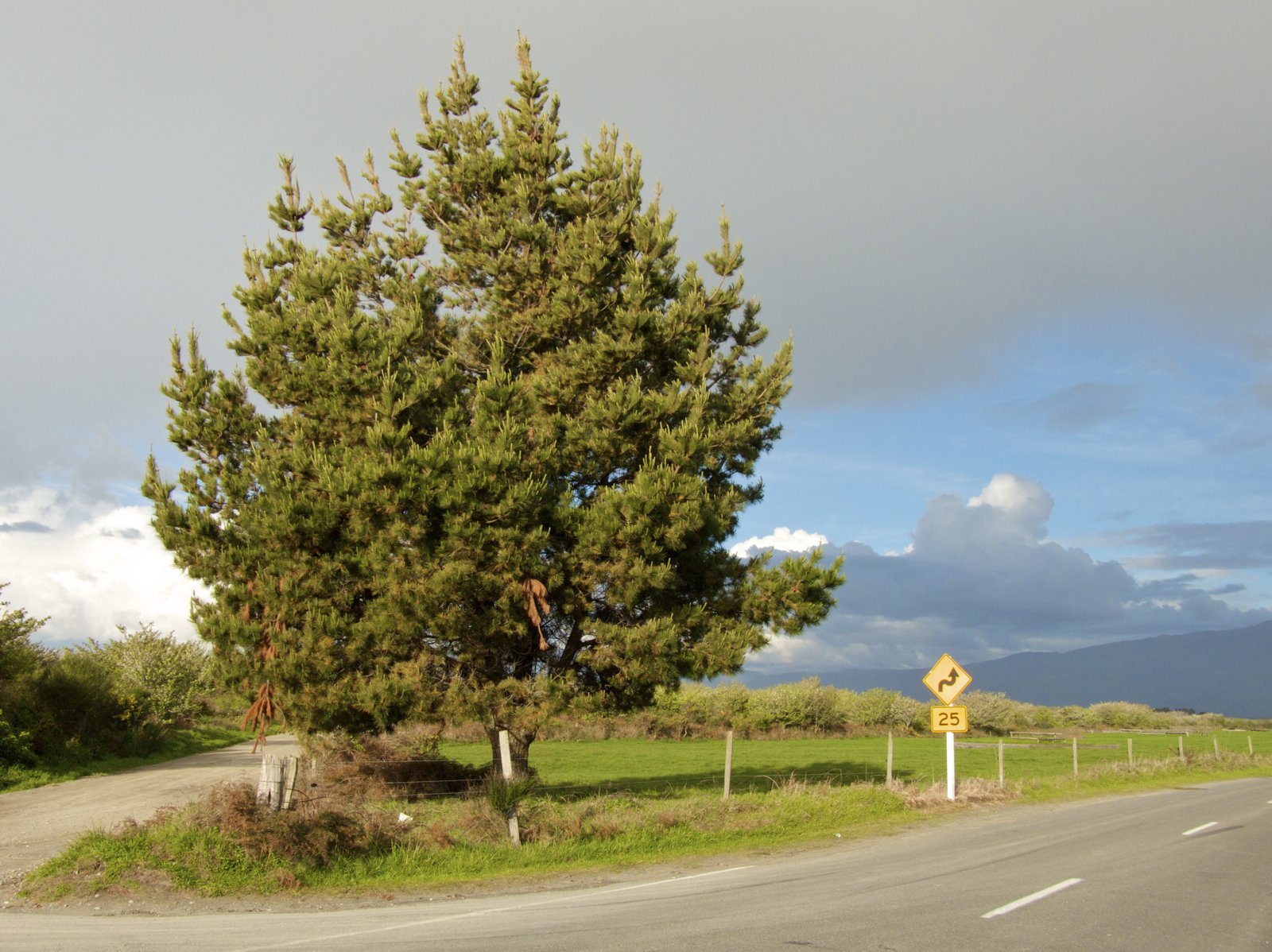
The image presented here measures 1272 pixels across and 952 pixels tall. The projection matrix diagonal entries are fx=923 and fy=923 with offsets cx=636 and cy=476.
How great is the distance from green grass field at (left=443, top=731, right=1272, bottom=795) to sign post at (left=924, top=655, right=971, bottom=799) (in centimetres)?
439

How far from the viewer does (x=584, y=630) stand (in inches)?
729

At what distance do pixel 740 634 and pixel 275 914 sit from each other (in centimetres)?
1054

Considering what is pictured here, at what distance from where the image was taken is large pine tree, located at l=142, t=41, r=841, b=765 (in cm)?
1642

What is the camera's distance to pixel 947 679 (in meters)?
21.7

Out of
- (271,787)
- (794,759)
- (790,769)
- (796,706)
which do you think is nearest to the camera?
(271,787)

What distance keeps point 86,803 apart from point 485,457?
1402cm

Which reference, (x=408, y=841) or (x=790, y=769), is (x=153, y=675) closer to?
(x=790, y=769)

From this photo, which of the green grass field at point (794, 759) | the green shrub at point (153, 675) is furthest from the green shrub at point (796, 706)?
the green shrub at point (153, 675)

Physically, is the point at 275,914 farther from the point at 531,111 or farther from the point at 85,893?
the point at 531,111

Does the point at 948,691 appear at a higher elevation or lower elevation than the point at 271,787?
higher

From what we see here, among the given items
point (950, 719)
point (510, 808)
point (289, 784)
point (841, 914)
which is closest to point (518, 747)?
point (510, 808)

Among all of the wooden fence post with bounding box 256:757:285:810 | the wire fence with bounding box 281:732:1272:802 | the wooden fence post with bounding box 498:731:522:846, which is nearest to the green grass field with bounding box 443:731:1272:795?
the wire fence with bounding box 281:732:1272:802

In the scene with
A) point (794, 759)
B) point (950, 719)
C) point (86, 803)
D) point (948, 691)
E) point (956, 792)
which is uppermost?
point (948, 691)

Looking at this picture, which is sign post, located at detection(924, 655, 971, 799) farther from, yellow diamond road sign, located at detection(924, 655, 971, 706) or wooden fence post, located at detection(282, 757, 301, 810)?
wooden fence post, located at detection(282, 757, 301, 810)
